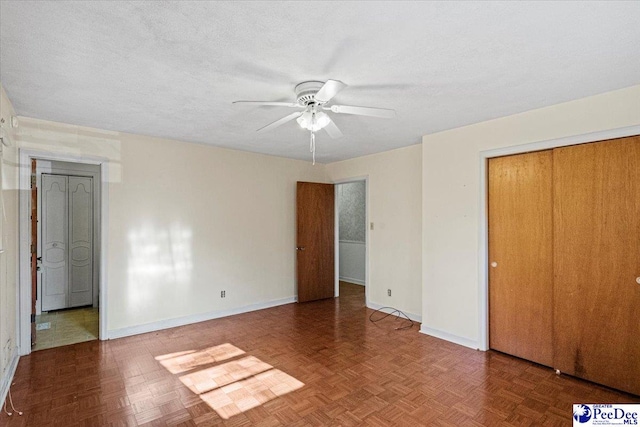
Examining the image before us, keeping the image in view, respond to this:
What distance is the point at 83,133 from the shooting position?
371cm

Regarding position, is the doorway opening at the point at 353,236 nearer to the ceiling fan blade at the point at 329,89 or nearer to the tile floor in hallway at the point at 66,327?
the tile floor in hallway at the point at 66,327

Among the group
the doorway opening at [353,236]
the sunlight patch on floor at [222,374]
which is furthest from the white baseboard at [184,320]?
the doorway opening at [353,236]

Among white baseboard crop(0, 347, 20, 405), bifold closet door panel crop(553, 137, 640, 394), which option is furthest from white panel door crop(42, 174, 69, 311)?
bifold closet door panel crop(553, 137, 640, 394)

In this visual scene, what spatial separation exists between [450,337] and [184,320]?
3.42 meters

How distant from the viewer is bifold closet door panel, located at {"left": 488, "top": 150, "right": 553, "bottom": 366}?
10.2ft

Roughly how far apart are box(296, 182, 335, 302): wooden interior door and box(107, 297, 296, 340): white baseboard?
1.66 ft

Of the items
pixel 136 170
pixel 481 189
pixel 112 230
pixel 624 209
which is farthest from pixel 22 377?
pixel 624 209

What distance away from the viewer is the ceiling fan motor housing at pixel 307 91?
2413 millimetres

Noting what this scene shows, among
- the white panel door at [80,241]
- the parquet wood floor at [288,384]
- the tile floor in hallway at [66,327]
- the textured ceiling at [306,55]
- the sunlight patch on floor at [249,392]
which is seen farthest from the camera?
the white panel door at [80,241]

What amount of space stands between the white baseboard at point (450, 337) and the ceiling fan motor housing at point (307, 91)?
3.05 meters

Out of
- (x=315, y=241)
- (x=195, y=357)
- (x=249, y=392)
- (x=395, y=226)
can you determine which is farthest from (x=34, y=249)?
(x=395, y=226)

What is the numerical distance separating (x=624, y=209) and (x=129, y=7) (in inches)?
145

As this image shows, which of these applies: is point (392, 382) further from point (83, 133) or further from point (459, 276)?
point (83, 133)

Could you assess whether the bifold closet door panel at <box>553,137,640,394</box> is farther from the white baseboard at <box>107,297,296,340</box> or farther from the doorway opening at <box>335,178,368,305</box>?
the doorway opening at <box>335,178,368,305</box>
